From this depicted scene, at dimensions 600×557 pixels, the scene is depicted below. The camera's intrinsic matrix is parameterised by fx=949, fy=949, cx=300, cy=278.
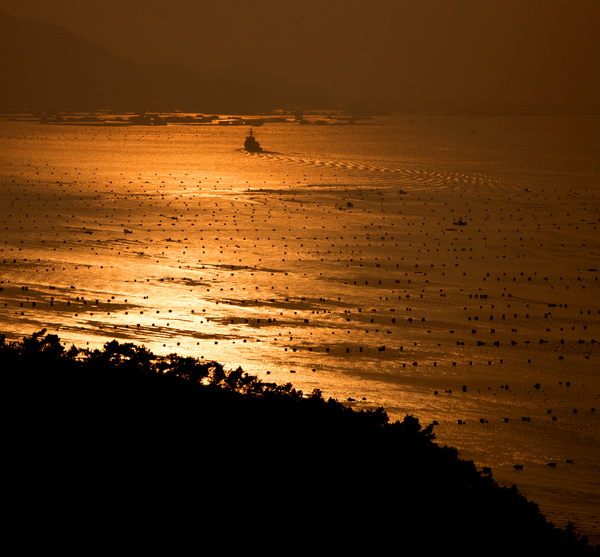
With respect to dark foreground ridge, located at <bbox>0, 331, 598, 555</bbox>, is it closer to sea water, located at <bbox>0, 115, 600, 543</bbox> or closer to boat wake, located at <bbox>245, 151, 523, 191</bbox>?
sea water, located at <bbox>0, 115, 600, 543</bbox>

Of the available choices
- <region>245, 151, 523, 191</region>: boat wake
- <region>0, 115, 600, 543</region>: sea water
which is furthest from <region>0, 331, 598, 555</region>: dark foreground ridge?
<region>245, 151, 523, 191</region>: boat wake

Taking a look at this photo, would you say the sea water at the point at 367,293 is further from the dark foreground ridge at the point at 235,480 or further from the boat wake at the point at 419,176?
the dark foreground ridge at the point at 235,480

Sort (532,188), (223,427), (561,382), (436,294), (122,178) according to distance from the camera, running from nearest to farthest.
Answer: (223,427) < (561,382) < (436,294) < (532,188) < (122,178)

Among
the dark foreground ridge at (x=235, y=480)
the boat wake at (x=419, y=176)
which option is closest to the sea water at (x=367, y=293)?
the boat wake at (x=419, y=176)

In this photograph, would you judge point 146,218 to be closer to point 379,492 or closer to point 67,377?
point 67,377

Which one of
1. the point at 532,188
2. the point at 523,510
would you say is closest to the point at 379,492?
the point at 523,510
